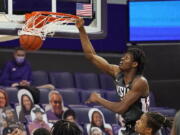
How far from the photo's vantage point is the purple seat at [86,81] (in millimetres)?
10195

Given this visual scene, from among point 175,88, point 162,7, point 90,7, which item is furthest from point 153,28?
point 90,7

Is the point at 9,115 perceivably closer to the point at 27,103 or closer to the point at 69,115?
the point at 27,103

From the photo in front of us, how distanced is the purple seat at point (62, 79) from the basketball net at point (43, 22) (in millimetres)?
4501

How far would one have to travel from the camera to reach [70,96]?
9031 mm

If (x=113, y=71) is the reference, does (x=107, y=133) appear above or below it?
below

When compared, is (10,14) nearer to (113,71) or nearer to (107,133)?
(113,71)

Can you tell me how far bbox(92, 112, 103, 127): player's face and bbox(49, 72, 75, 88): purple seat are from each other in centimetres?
167

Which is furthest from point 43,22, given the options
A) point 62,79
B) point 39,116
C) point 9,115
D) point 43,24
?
point 62,79

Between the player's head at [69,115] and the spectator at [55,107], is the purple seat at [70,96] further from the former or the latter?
the player's head at [69,115]

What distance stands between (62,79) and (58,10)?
12.9 ft

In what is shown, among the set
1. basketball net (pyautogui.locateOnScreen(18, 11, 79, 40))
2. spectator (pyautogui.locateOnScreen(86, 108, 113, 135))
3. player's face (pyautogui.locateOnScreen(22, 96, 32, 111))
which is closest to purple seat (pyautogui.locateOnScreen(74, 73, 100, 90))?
spectator (pyautogui.locateOnScreen(86, 108, 113, 135))

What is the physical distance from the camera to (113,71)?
4.98 meters

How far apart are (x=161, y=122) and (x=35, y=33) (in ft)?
4.38

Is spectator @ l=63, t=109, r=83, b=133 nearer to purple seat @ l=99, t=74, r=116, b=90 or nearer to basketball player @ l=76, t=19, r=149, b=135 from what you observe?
purple seat @ l=99, t=74, r=116, b=90
